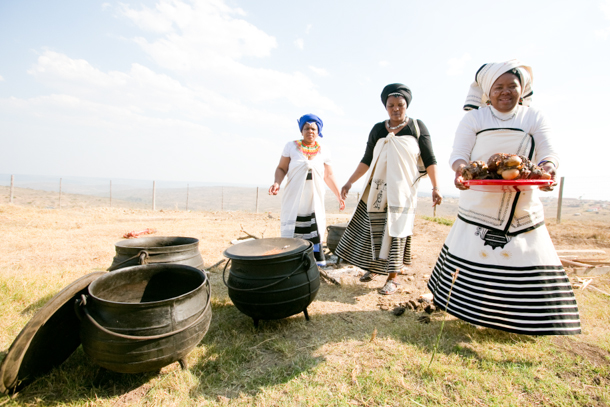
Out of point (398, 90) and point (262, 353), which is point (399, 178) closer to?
point (398, 90)

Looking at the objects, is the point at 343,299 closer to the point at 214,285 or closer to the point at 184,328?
the point at 214,285

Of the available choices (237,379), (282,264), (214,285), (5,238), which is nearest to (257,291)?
(282,264)

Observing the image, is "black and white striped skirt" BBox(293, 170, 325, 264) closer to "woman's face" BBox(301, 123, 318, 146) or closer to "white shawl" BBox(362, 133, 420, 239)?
"woman's face" BBox(301, 123, 318, 146)

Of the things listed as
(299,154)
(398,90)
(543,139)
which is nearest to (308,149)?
(299,154)

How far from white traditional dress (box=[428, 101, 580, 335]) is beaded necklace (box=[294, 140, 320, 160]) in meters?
2.06

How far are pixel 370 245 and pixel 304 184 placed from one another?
1.22 metres

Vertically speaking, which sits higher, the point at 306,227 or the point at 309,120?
the point at 309,120

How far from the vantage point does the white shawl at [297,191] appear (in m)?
4.29

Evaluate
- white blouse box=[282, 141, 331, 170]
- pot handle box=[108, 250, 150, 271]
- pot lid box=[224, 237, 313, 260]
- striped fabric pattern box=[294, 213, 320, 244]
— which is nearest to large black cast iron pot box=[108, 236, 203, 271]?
pot handle box=[108, 250, 150, 271]

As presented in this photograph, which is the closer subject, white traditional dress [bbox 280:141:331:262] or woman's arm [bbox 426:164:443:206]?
woman's arm [bbox 426:164:443:206]

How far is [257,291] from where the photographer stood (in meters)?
2.77

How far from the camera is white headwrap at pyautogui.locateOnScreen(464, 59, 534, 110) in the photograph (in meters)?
2.47

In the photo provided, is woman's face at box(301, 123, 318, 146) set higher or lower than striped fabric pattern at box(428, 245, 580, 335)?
higher

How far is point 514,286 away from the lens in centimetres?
245
